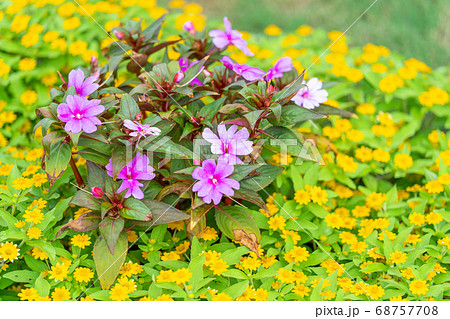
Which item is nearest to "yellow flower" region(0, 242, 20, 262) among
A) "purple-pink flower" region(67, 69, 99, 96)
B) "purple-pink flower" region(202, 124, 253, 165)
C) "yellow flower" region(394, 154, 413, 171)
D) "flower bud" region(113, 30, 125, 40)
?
"purple-pink flower" region(67, 69, 99, 96)

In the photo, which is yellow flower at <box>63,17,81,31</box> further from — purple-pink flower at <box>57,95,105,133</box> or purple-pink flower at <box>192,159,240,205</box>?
purple-pink flower at <box>192,159,240,205</box>

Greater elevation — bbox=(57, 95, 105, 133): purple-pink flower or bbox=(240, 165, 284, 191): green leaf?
bbox=(57, 95, 105, 133): purple-pink flower

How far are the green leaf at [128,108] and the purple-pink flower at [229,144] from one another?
12.0 inches

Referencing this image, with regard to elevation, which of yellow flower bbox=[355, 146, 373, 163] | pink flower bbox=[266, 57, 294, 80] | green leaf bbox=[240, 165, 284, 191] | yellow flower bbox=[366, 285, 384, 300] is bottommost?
yellow flower bbox=[366, 285, 384, 300]

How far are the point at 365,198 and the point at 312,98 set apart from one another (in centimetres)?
64

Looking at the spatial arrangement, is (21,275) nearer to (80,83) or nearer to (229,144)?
(80,83)

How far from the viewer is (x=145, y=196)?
189 cm

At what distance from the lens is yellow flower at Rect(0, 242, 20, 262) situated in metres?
1.79

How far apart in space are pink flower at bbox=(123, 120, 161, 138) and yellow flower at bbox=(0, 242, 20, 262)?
0.70 meters

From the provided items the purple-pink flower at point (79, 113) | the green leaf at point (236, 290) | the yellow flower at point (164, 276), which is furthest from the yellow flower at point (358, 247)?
the purple-pink flower at point (79, 113)

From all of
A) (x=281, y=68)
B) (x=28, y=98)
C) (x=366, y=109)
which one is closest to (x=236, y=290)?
(x=281, y=68)

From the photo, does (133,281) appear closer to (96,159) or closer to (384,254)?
(96,159)

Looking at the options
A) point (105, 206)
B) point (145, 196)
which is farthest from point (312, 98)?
point (105, 206)

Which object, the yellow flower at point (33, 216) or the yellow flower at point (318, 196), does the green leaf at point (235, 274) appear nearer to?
the yellow flower at point (318, 196)
